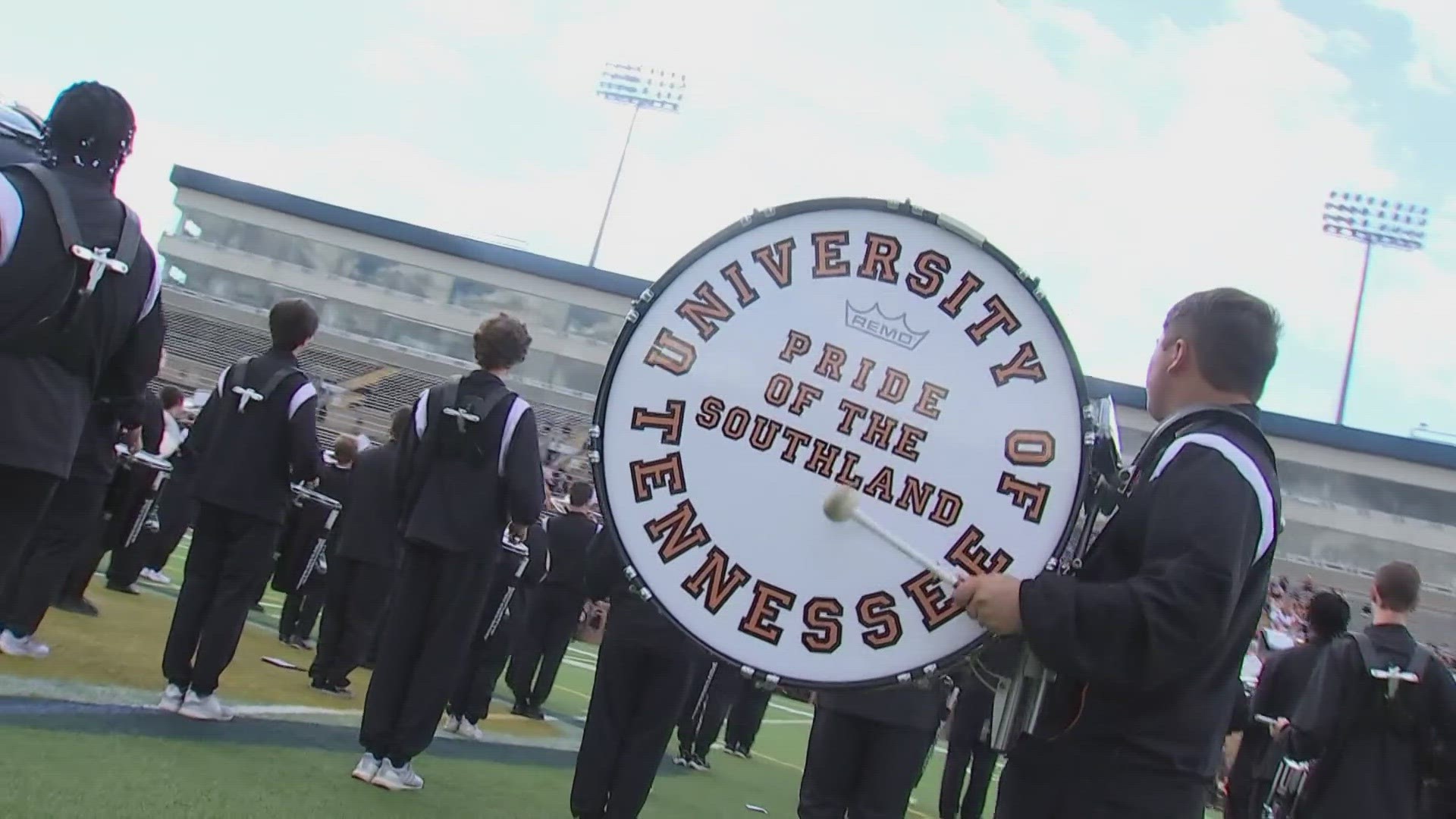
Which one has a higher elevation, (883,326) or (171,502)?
(883,326)

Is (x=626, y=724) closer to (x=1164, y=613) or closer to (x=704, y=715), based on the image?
(x=1164, y=613)

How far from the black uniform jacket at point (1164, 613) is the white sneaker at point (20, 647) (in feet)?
16.5

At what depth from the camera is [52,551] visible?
5.68 m

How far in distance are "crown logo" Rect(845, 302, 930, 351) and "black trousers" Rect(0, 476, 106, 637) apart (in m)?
4.51

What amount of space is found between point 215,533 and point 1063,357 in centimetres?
421

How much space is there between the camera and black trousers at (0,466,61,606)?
3.15 m

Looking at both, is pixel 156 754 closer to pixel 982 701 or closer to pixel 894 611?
pixel 894 611

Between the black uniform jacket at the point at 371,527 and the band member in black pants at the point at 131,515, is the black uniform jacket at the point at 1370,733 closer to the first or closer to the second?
the black uniform jacket at the point at 371,527

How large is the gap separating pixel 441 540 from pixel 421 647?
469mm

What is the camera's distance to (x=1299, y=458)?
39.3 m

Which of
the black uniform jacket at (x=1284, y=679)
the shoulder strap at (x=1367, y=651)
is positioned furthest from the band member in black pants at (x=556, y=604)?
the shoulder strap at (x=1367, y=651)

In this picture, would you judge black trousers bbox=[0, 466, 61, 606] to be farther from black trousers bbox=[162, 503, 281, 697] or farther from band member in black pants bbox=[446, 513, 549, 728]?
band member in black pants bbox=[446, 513, 549, 728]

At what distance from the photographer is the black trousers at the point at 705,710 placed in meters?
7.97

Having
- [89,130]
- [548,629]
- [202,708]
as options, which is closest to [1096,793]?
[89,130]
